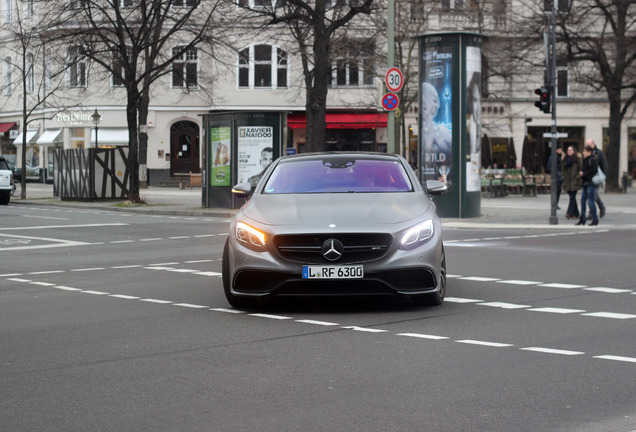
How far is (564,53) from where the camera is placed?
40.2 meters

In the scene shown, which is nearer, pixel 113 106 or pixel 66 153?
pixel 66 153

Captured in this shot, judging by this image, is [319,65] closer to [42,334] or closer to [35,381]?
[42,334]

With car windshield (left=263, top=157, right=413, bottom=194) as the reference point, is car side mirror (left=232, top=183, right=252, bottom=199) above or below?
below

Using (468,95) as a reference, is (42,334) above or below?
below

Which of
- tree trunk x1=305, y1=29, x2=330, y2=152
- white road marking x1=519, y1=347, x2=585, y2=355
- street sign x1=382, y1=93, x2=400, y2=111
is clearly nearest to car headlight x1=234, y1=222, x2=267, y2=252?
white road marking x1=519, y1=347, x2=585, y2=355

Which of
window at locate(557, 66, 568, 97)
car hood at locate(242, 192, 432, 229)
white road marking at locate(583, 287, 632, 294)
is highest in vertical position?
window at locate(557, 66, 568, 97)

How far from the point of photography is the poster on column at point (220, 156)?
31.9 meters

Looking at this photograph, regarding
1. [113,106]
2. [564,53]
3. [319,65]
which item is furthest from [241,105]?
[319,65]

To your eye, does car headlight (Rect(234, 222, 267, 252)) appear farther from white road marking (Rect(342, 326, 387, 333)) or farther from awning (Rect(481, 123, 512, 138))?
awning (Rect(481, 123, 512, 138))

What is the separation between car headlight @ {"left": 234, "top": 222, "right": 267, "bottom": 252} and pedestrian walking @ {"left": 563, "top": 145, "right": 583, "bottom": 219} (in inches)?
712

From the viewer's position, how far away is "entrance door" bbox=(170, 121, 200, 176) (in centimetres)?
5862

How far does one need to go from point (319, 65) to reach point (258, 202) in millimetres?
19256

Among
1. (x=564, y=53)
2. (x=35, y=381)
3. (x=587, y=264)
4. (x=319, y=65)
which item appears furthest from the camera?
(x=564, y=53)

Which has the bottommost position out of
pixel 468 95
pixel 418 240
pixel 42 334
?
pixel 42 334
